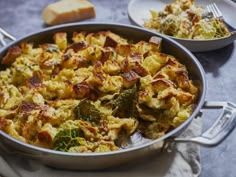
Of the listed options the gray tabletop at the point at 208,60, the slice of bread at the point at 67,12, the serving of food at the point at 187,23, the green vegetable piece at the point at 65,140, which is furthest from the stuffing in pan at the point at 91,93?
the slice of bread at the point at 67,12

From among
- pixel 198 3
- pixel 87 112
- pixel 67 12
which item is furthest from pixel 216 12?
pixel 87 112

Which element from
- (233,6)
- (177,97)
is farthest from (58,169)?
(233,6)

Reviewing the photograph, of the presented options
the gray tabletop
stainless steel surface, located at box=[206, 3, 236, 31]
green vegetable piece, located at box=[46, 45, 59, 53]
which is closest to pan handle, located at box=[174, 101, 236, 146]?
the gray tabletop

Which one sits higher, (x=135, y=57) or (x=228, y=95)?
(x=135, y=57)

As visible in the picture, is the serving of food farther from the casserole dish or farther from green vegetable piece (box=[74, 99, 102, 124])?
green vegetable piece (box=[74, 99, 102, 124])

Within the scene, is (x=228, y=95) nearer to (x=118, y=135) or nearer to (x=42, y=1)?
(x=118, y=135)

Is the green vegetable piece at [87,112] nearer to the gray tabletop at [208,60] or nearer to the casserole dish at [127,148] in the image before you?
the casserole dish at [127,148]
